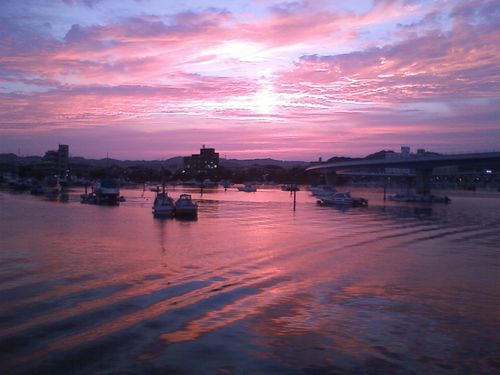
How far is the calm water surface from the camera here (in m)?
9.59

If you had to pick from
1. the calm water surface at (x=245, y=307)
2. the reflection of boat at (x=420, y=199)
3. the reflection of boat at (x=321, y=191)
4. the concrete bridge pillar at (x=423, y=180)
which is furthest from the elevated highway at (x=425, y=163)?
the calm water surface at (x=245, y=307)

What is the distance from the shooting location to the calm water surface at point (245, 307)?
9.59m

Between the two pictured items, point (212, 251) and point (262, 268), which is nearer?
point (262, 268)

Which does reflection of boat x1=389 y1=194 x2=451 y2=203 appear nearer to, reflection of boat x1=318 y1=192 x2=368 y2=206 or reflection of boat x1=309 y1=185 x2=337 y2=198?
reflection of boat x1=309 y1=185 x2=337 y2=198

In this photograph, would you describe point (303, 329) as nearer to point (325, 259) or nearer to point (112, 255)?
point (325, 259)

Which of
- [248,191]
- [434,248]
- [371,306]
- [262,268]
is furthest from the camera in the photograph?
[248,191]

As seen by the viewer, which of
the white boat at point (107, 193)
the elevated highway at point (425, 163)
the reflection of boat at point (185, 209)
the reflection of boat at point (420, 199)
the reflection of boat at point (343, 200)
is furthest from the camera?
the elevated highway at point (425, 163)

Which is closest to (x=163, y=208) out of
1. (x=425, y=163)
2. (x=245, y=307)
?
(x=245, y=307)

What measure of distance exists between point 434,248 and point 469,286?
9.13m

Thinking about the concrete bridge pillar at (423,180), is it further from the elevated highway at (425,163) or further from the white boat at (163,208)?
the white boat at (163,208)

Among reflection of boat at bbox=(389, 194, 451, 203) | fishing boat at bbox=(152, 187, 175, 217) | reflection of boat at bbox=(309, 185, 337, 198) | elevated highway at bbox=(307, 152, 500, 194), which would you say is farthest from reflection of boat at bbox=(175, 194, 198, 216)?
elevated highway at bbox=(307, 152, 500, 194)

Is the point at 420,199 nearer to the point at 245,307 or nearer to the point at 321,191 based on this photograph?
the point at 321,191

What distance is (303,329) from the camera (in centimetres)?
1153

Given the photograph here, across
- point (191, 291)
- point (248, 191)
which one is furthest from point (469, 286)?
point (248, 191)
